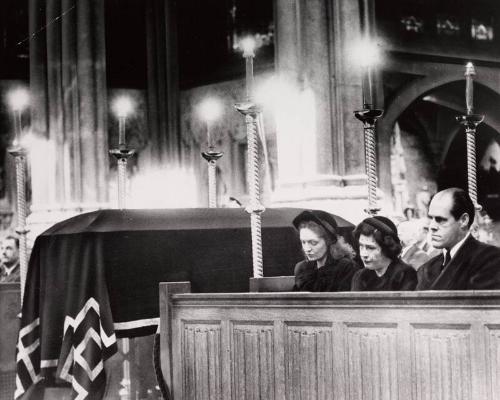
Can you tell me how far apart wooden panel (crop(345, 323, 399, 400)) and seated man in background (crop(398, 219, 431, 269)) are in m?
2.14

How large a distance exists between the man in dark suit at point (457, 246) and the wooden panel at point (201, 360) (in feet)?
4.06

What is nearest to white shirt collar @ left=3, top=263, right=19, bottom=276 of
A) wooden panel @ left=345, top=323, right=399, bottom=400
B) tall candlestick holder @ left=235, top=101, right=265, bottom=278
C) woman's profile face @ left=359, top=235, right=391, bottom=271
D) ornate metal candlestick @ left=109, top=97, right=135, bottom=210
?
ornate metal candlestick @ left=109, top=97, right=135, bottom=210

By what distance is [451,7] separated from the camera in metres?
14.6

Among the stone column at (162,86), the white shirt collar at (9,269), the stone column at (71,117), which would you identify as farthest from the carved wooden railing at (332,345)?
the stone column at (162,86)

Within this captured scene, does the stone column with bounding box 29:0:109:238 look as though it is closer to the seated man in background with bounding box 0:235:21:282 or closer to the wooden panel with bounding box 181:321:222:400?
the seated man in background with bounding box 0:235:21:282

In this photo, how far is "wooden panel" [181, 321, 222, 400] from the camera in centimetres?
506

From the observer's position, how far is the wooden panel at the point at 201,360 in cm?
506

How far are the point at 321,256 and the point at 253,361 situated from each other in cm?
75

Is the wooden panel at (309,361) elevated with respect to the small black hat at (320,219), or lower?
lower

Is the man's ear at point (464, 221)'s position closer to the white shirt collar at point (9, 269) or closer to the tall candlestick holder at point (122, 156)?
the tall candlestick holder at point (122, 156)

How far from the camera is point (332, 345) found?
4.52 m

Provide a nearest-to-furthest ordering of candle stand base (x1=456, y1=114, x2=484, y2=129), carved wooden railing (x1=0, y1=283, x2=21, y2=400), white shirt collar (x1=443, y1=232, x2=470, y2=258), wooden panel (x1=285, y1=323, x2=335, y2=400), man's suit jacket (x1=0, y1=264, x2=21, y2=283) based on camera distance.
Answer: white shirt collar (x1=443, y1=232, x2=470, y2=258) → wooden panel (x1=285, y1=323, x2=335, y2=400) → candle stand base (x1=456, y1=114, x2=484, y2=129) → carved wooden railing (x1=0, y1=283, x2=21, y2=400) → man's suit jacket (x1=0, y1=264, x2=21, y2=283)

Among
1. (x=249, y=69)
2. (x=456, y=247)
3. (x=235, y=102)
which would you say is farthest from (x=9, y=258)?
(x=456, y=247)

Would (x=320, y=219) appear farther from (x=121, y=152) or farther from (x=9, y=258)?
(x=9, y=258)
